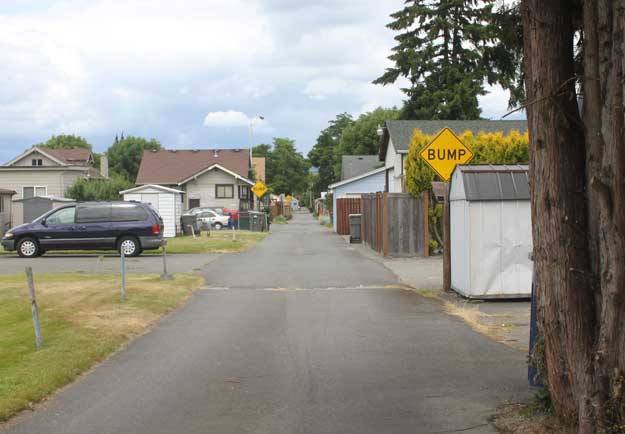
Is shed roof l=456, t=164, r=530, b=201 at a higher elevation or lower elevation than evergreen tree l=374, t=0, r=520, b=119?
lower

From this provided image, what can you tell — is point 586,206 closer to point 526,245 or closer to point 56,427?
point 56,427

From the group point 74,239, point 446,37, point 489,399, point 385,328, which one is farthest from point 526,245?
point 446,37

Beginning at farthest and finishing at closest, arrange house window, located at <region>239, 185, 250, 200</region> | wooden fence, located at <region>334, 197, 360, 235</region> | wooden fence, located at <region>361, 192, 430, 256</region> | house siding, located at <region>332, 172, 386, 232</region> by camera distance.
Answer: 1. house window, located at <region>239, 185, 250, 200</region>
2. house siding, located at <region>332, 172, 386, 232</region>
3. wooden fence, located at <region>334, 197, 360, 235</region>
4. wooden fence, located at <region>361, 192, 430, 256</region>

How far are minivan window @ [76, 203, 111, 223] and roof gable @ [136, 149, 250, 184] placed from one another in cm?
3785

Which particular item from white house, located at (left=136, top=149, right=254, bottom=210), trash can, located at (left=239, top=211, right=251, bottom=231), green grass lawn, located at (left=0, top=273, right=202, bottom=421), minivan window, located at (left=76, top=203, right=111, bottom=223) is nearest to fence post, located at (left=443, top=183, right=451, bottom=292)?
green grass lawn, located at (left=0, top=273, right=202, bottom=421)

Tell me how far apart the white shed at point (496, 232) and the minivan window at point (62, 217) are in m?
15.5

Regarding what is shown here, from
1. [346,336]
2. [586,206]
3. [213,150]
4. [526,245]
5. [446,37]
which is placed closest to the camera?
[586,206]

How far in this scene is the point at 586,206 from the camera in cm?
552

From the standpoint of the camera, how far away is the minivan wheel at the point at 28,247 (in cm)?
2486

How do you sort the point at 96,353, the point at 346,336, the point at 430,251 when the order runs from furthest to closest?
1. the point at 430,251
2. the point at 346,336
3. the point at 96,353

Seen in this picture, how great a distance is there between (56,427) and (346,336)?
4.82 metres

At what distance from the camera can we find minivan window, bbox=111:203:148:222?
82.2 ft

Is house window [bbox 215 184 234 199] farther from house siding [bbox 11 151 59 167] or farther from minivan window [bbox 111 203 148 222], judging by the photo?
minivan window [bbox 111 203 148 222]

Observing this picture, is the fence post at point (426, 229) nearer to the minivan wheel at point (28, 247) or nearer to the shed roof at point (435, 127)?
the shed roof at point (435, 127)
